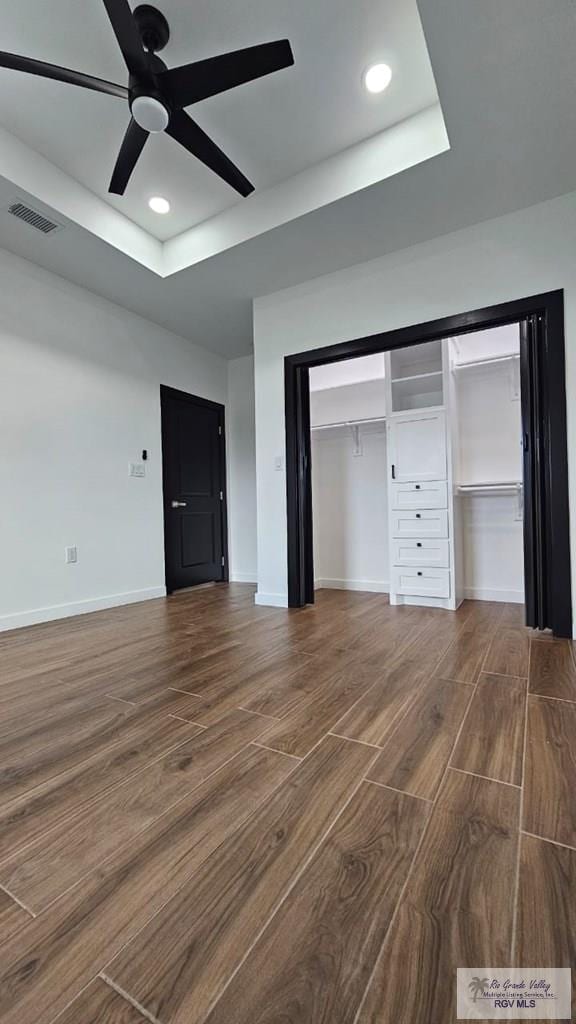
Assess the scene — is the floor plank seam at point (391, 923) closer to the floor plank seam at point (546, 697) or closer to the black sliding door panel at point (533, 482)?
the floor plank seam at point (546, 697)

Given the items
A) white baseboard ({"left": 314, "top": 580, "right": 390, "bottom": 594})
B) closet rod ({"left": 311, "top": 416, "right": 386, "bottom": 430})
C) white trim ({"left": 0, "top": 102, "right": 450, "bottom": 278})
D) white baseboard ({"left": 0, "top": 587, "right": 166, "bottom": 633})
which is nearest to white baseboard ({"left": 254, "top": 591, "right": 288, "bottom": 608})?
white baseboard ({"left": 314, "top": 580, "right": 390, "bottom": 594})

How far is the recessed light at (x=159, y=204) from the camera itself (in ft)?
8.98

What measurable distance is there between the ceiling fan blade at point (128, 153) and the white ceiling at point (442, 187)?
14.5 inches

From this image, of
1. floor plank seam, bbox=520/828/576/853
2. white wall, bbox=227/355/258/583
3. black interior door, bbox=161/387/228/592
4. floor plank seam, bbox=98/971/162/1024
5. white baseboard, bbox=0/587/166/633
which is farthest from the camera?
white wall, bbox=227/355/258/583

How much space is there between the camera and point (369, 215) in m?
2.55

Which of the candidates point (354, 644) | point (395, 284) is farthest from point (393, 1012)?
point (395, 284)

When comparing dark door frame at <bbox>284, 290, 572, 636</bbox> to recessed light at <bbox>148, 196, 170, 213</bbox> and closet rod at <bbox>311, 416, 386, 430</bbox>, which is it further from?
recessed light at <bbox>148, 196, 170, 213</bbox>

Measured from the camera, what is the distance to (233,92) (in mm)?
2053

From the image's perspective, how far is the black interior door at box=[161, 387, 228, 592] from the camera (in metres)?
4.22

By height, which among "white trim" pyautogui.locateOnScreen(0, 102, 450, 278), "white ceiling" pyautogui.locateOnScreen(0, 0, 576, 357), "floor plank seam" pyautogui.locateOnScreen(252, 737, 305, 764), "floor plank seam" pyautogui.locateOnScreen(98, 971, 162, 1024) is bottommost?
"floor plank seam" pyautogui.locateOnScreen(252, 737, 305, 764)

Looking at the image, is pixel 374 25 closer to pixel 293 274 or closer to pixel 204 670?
pixel 293 274

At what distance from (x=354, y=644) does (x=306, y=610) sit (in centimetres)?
93

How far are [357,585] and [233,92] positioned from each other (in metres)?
3.50

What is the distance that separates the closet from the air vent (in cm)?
245
